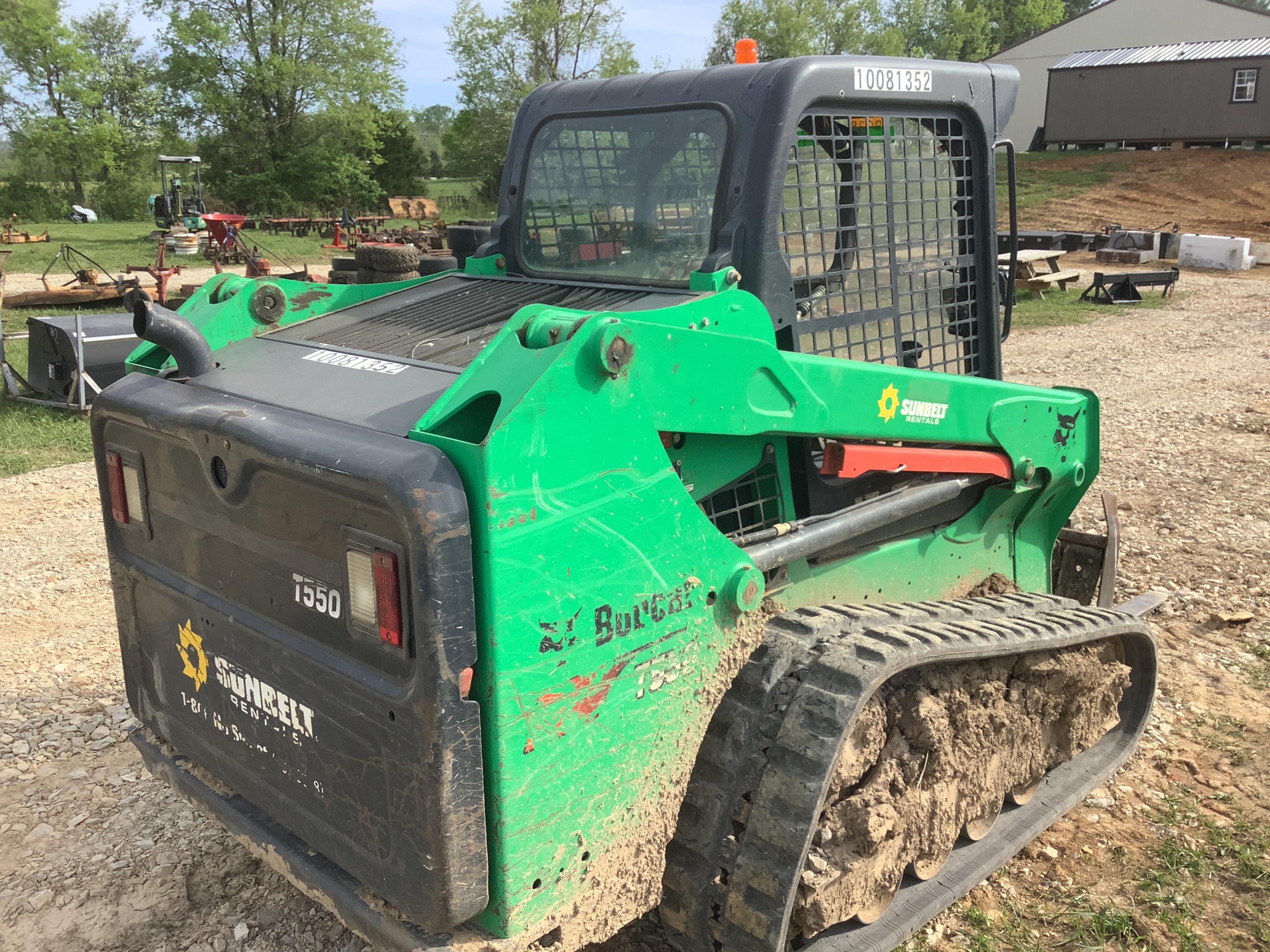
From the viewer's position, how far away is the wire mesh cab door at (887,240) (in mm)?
3170

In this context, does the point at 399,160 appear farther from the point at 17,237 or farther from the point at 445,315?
the point at 445,315

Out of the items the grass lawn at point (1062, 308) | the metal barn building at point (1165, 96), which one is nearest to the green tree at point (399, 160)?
the metal barn building at point (1165, 96)

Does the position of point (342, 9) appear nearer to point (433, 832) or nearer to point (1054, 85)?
point (1054, 85)

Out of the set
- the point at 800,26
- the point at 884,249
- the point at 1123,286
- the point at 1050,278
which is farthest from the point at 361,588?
the point at 800,26

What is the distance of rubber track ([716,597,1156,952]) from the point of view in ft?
8.28

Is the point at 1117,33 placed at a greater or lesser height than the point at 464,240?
greater

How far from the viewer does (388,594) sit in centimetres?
214

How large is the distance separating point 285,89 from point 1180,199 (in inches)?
1323

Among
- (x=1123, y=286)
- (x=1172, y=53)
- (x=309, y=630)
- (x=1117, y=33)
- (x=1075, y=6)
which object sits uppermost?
(x=1075, y=6)

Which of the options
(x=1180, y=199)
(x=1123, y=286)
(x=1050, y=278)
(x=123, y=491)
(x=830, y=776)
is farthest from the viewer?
(x=1180, y=199)

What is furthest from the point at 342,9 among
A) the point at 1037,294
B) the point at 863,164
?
the point at 863,164

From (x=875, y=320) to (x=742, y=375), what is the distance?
1057 millimetres

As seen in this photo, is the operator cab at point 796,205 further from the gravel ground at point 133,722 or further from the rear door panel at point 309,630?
the gravel ground at point 133,722

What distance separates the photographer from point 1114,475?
26.4 feet
